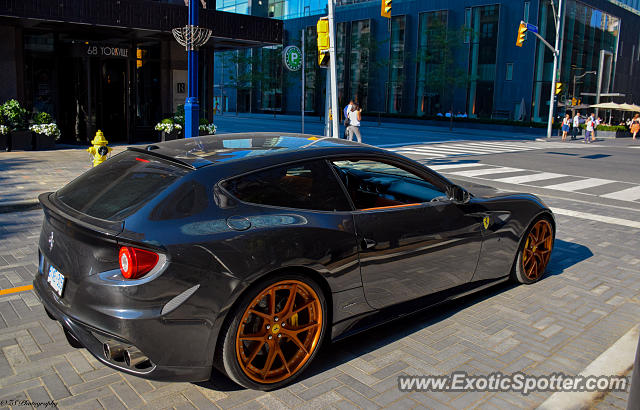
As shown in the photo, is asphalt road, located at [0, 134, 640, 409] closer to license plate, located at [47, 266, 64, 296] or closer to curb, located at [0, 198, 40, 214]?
license plate, located at [47, 266, 64, 296]

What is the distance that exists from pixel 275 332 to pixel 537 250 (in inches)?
133

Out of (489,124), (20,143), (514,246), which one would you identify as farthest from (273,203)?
(489,124)

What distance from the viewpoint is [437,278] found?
433cm

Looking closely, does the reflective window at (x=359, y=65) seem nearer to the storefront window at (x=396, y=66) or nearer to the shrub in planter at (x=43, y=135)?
the storefront window at (x=396, y=66)

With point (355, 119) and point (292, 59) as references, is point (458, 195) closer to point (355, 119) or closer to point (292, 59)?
point (355, 119)

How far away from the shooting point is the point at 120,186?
11.5 feet

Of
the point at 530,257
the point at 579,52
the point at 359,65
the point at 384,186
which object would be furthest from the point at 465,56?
the point at 384,186

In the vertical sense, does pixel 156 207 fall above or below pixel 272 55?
below

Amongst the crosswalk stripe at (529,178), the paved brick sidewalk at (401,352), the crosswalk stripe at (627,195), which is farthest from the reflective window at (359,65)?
the paved brick sidewalk at (401,352)

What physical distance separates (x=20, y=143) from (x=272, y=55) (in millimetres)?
50034

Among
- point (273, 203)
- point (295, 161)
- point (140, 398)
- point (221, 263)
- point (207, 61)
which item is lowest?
point (140, 398)

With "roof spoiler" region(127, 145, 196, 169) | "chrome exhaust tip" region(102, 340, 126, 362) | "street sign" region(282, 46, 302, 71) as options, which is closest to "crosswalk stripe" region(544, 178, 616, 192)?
"street sign" region(282, 46, 302, 71)

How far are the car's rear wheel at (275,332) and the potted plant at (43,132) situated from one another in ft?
51.1

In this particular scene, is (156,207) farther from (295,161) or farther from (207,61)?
(207,61)
